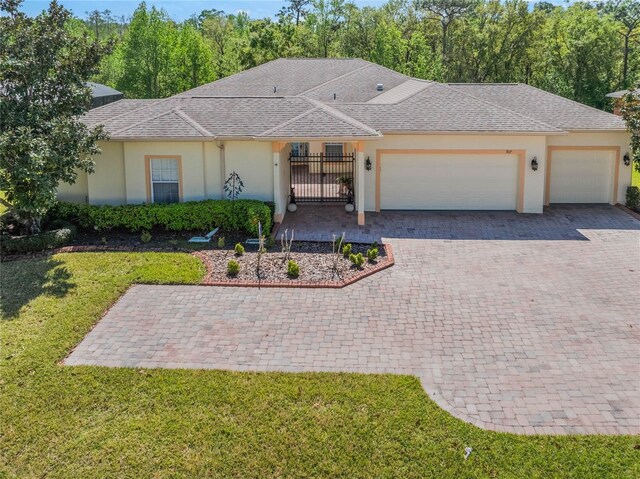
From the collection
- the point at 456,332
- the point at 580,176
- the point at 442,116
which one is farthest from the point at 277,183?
the point at 580,176

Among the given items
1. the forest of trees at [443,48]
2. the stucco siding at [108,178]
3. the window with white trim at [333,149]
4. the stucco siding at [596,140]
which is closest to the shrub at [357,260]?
the stucco siding at [108,178]

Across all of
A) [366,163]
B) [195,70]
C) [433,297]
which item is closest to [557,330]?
[433,297]

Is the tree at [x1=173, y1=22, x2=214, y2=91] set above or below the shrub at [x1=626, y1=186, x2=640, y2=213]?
above

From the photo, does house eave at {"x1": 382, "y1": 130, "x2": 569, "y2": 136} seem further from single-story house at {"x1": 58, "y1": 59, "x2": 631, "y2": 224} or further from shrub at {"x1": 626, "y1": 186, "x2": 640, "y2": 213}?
shrub at {"x1": 626, "y1": 186, "x2": 640, "y2": 213}

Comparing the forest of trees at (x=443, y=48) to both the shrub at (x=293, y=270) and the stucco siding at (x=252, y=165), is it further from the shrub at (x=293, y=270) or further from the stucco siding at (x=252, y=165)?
the shrub at (x=293, y=270)

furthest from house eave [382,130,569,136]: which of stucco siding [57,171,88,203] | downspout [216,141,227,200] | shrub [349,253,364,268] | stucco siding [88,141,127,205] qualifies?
stucco siding [57,171,88,203]

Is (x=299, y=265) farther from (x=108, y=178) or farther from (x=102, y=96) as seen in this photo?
(x=102, y=96)
